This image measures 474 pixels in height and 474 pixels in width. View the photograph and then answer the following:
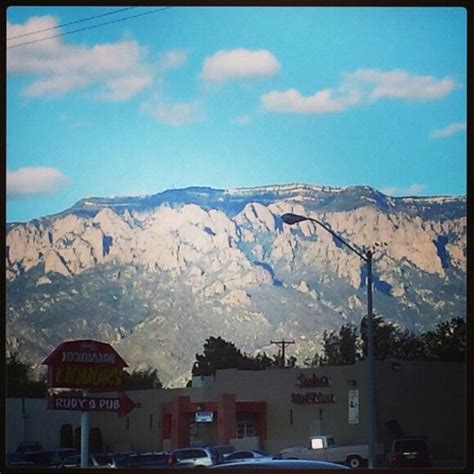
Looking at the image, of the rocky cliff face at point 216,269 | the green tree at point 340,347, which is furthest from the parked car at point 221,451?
the green tree at point 340,347

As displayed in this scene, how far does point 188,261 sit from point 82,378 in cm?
118

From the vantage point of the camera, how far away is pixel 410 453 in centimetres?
730

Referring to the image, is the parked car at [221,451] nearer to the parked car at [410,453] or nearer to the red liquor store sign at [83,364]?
the red liquor store sign at [83,364]

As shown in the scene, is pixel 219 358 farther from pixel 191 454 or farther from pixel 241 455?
pixel 191 454

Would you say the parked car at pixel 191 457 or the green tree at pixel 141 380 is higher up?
the green tree at pixel 141 380

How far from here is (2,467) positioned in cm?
397

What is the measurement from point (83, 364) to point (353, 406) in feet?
11.7

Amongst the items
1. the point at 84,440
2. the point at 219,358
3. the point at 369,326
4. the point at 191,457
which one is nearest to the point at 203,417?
the point at 219,358

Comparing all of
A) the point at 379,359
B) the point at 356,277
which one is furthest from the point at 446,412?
the point at 379,359

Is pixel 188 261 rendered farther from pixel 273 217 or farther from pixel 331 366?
pixel 331 366

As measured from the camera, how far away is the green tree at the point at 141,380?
7.98 meters

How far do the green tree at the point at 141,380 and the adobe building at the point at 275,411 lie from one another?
6 centimetres

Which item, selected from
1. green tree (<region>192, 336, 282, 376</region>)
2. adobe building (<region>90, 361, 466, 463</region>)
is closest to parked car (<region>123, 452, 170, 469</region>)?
adobe building (<region>90, 361, 466, 463</region>)

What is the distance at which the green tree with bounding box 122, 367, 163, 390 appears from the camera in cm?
798
